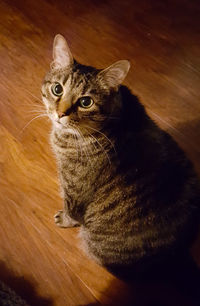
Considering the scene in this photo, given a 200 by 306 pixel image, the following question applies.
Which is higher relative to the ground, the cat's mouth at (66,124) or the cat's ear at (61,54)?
the cat's ear at (61,54)

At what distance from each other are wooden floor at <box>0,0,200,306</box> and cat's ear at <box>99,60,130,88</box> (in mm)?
406

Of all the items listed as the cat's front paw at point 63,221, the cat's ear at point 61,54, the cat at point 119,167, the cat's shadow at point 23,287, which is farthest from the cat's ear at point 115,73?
the cat's shadow at point 23,287

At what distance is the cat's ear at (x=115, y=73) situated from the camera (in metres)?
0.79

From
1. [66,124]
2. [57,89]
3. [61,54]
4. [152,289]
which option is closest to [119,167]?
[66,124]

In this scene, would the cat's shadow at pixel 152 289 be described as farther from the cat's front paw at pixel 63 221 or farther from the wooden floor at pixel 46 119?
the cat's front paw at pixel 63 221

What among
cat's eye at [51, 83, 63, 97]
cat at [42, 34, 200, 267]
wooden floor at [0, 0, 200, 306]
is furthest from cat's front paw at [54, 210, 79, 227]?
cat's eye at [51, 83, 63, 97]

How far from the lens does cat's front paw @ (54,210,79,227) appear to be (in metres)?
1.09

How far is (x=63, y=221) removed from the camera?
1.10 metres

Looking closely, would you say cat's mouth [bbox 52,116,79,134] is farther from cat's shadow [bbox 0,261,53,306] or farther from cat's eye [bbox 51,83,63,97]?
cat's shadow [bbox 0,261,53,306]

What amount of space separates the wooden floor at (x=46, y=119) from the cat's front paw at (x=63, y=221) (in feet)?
0.10

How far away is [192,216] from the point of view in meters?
0.85

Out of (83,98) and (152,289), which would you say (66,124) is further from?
(152,289)

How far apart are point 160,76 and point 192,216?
999mm

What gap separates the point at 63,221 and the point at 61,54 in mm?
685
